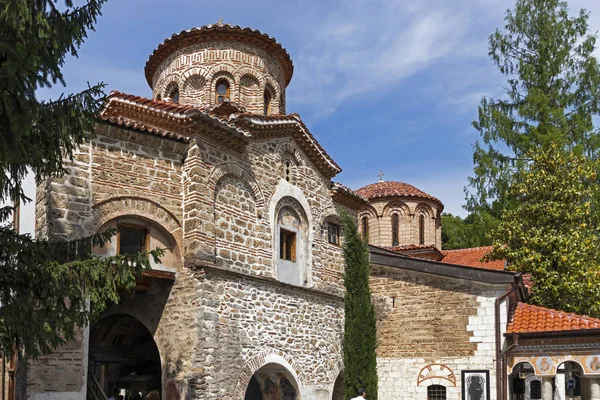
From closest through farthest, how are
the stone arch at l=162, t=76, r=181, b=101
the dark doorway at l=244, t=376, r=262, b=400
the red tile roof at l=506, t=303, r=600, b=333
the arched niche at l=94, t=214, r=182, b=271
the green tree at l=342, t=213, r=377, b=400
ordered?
the arched niche at l=94, t=214, r=182, b=271
the red tile roof at l=506, t=303, r=600, b=333
the dark doorway at l=244, t=376, r=262, b=400
the green tree at l=342, t=213, r=377, b=400
the stone arch at l=162, t=76, r=181, b=101

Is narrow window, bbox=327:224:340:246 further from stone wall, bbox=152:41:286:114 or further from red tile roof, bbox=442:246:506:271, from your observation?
red tile roof, bbox=442:246:506:271

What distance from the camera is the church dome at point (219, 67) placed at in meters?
16.8

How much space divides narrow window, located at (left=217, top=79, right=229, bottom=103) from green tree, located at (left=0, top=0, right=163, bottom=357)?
9703 mm

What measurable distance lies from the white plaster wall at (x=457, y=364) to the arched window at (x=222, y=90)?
775cm

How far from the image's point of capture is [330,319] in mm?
14883

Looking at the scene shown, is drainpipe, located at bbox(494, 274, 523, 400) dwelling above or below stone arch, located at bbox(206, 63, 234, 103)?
below

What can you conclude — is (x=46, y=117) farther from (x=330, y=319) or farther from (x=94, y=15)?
(x=330, y=319)

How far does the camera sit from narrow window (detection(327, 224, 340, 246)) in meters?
15.6

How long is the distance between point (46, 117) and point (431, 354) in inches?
431

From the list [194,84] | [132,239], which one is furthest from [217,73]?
[132,239]

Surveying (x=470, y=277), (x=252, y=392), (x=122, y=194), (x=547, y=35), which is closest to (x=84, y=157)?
(x=122, y=194)

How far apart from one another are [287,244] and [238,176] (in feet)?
7.08

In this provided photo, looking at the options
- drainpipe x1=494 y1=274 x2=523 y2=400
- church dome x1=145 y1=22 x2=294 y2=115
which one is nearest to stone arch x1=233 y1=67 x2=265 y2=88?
church dome x1=145 y1=22 x2=294 y2=115

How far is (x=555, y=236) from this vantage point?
17016 millimetres
